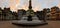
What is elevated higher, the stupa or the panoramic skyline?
the panoramic skyline

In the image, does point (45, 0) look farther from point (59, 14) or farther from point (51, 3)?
point (59, 14)

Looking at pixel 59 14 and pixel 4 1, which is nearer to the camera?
pixel 59 14

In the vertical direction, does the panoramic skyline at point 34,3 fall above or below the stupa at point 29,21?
above

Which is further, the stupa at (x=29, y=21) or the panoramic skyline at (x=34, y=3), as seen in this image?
the panoramic skyline at (x=34, y=3)

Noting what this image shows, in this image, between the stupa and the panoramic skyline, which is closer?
the stupa

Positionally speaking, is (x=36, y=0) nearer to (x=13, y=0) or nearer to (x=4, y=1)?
(x=13, y=0)

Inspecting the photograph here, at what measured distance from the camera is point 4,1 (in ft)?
31.6

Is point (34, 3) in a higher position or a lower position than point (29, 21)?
higher

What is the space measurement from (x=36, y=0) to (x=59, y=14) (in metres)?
3.62

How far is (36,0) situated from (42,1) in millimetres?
512

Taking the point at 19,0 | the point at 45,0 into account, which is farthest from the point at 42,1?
the point at 19,0

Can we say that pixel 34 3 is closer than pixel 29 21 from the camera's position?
No

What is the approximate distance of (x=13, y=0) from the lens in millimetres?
9711

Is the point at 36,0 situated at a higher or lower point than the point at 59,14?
higher
